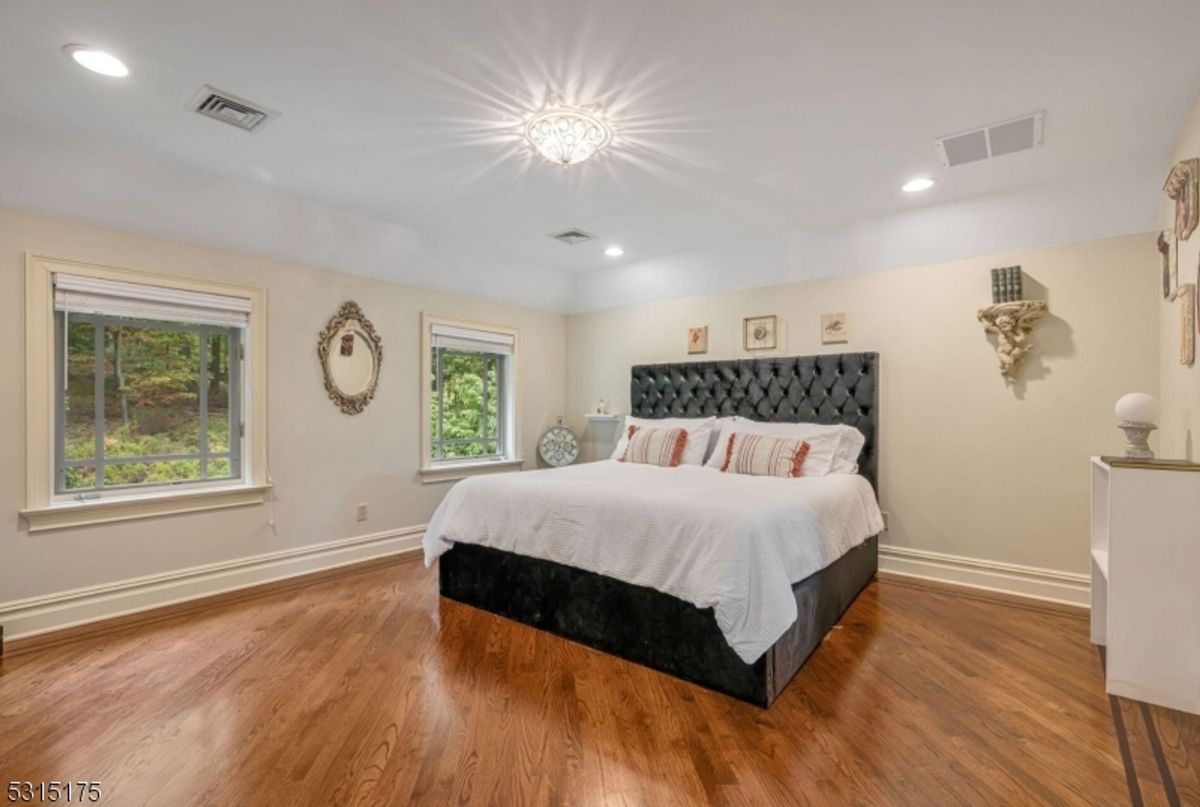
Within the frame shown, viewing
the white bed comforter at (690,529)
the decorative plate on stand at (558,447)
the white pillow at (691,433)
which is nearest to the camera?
the white bed comforter at (690,529)

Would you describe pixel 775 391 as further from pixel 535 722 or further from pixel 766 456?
pixel 535 722

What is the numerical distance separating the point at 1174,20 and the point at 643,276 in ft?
11.8

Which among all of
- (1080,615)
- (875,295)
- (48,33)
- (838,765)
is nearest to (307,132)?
(48,33)

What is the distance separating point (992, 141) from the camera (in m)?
2.64

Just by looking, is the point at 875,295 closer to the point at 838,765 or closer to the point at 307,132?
the point at 838,765

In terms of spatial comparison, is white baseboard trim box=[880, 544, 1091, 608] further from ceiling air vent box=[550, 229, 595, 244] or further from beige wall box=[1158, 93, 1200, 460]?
ceiling air vent box=[550, 229, 595, 244]

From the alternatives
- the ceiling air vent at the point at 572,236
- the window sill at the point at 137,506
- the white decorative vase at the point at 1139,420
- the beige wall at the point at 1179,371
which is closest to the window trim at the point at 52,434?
the window sill at the point at 137,506

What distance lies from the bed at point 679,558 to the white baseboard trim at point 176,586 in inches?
43.5

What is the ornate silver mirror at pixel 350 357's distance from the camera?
12.6 feet

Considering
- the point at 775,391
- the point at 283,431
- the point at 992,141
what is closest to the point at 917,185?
the point at 992,141

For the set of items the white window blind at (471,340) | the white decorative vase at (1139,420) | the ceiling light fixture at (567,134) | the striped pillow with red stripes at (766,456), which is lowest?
the striped pillow with red stripes at (766,456)

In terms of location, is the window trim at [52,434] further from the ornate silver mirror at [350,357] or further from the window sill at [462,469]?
the window sill at [462,469]

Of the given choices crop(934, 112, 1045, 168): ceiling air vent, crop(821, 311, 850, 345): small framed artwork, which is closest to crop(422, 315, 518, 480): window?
crop(821, 311, 850, 345): small framed artwork

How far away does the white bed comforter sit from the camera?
6.83ft
